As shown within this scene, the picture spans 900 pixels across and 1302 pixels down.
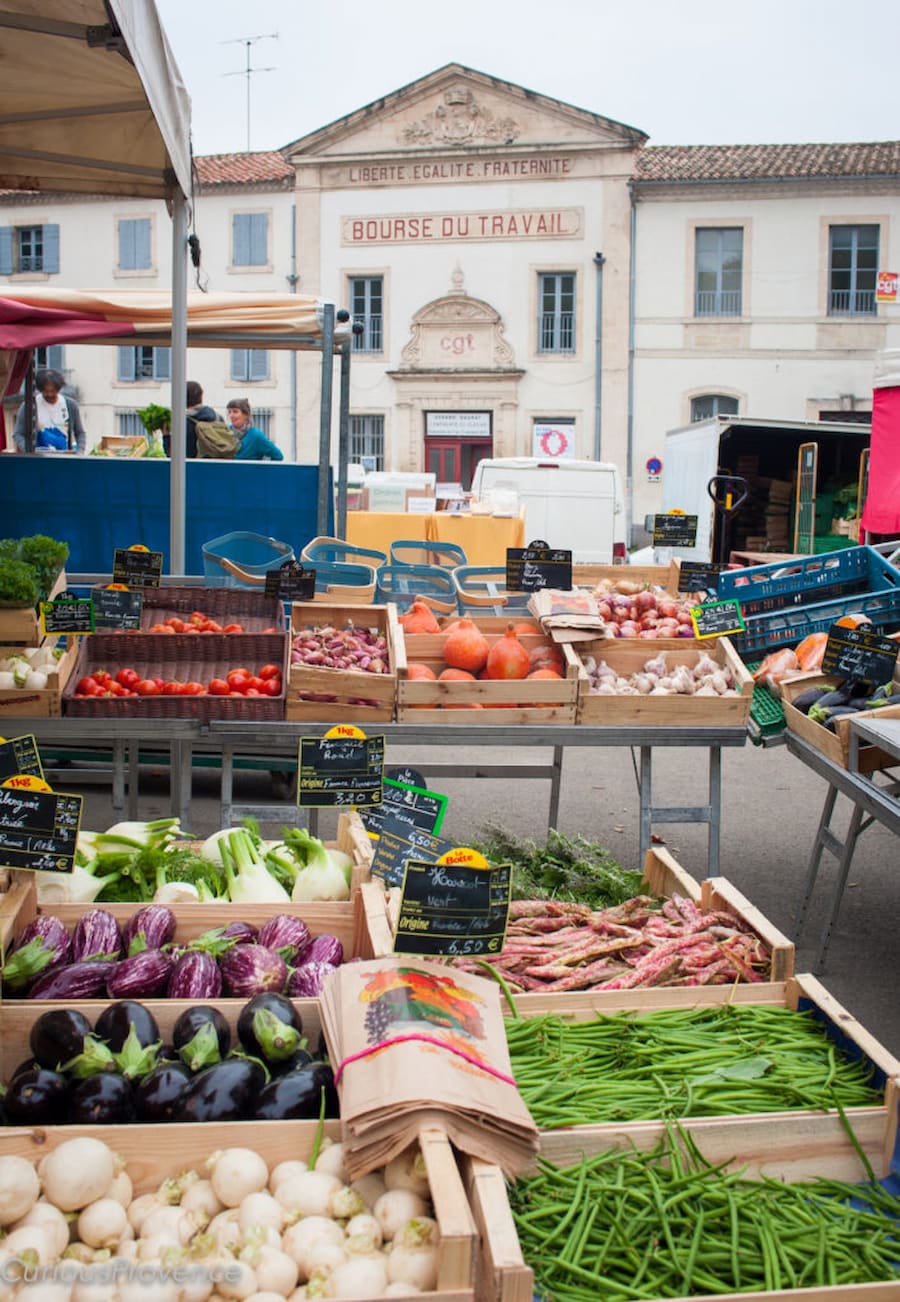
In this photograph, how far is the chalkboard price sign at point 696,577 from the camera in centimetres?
621

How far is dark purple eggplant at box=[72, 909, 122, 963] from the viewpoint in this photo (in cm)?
257

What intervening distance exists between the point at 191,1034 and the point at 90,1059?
0.19m

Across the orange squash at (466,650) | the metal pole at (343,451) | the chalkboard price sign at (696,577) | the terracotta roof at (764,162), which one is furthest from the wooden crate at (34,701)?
the terracotta roof at (764,162)

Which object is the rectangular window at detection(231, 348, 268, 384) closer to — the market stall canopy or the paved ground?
the paved ground

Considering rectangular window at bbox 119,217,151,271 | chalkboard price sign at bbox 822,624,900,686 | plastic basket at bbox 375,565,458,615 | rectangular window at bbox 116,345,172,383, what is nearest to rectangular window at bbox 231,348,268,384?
rectangular window at bbox 116,345,172,383

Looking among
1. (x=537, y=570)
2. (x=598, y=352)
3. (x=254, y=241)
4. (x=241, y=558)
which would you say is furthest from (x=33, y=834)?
(x=254, y=241)

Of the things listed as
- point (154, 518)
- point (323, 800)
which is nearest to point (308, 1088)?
point (323, 800)

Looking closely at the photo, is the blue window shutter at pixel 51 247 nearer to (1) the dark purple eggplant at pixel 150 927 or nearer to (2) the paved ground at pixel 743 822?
(2) the paved ground at pixel 743 822

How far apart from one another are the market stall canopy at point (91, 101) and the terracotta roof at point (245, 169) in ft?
81.6

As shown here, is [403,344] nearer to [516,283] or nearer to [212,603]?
[516,283]

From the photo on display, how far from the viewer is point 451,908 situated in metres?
2.17

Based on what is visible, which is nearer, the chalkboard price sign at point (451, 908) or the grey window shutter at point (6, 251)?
the chalkboard price sign at point (451, 908)

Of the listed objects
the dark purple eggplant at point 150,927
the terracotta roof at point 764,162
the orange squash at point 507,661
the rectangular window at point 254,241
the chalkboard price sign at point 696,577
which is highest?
the terracotta roof at point 764,162

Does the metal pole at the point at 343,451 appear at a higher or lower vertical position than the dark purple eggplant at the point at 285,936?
higher
